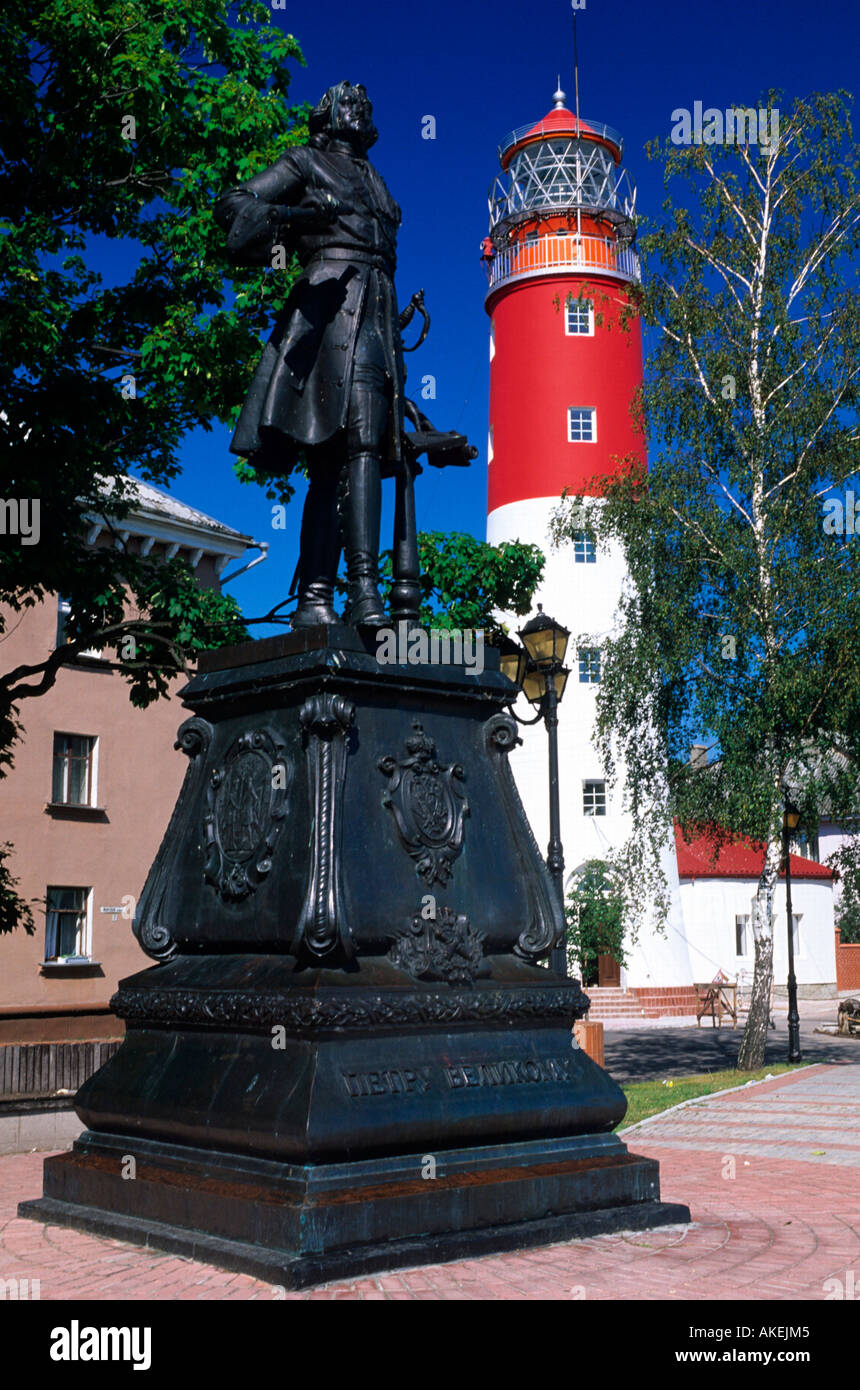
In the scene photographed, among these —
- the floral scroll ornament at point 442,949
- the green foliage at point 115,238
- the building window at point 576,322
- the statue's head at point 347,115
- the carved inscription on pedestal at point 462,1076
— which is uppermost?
the building window at point 576,322


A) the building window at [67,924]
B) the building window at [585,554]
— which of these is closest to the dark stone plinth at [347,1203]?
the building window at [67,924]

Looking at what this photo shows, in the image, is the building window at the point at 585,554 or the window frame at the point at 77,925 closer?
the window frame at the point at 77,925

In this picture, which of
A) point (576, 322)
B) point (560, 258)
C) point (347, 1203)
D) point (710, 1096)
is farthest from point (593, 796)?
point (347, 1203)

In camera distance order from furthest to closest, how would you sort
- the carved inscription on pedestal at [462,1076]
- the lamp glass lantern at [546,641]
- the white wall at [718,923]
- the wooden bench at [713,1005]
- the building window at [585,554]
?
the white wall at [718,923] → the building window at [585,554] → the wooden bench at [713,1005] → the lamp glass lantern at [546,641] → the carved inscription on pedestal at [462,1076]

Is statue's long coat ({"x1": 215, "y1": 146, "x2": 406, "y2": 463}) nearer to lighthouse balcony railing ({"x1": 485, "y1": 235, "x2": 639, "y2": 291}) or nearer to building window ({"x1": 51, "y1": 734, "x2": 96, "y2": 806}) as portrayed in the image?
building window ({"x1": 51, "y1": 734, "x2": 96, "y2": 806})

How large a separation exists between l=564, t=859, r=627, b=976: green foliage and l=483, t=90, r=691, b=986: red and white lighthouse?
93 centimetres

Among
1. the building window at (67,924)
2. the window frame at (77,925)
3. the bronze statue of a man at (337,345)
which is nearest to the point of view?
the bronze statue of a man at (337,345)

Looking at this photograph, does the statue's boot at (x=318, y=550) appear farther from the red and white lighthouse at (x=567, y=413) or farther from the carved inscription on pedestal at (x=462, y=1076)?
the red and white lighthouse at (x=567, y=413)

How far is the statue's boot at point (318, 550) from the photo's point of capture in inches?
271

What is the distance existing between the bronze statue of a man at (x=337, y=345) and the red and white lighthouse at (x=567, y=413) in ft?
93.5

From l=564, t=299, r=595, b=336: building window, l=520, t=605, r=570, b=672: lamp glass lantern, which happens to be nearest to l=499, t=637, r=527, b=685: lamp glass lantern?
l=520, t=605, r=570, b=672: lamp glass lantern

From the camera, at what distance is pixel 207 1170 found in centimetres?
549

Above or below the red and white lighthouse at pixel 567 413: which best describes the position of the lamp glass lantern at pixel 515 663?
below

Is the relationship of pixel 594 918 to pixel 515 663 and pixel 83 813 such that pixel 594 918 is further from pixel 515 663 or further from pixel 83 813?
pixel 515 663
